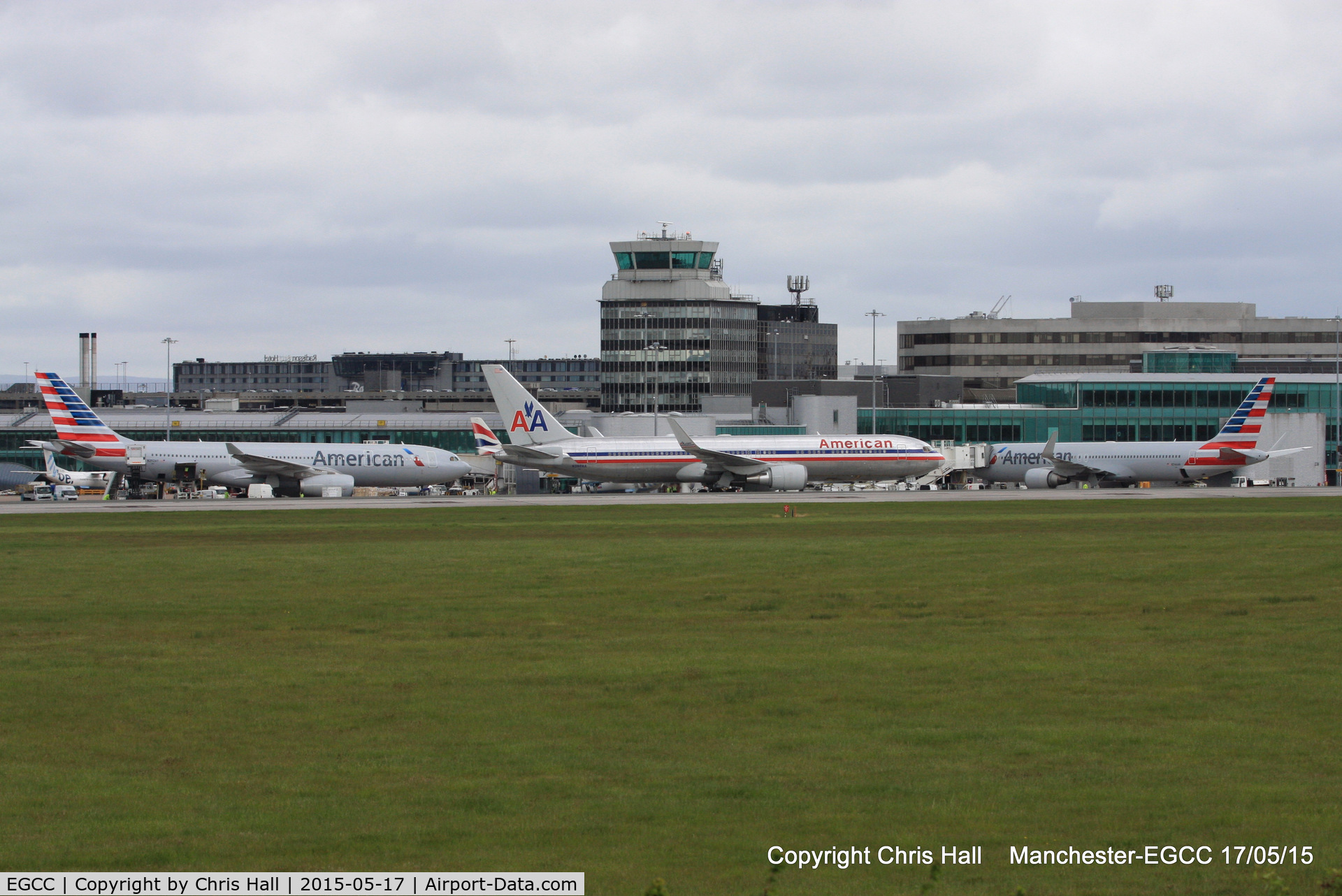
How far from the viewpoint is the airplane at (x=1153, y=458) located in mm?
104500

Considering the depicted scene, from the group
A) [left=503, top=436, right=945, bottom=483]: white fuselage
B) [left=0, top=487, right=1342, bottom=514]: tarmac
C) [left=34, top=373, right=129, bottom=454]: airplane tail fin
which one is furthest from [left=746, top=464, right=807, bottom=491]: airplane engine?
[left=34, top=373, right=129, bottom=454]: airplane tail fin

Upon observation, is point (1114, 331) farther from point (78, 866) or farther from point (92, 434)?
point (78, 866)

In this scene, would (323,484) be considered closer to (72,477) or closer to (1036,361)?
(72,477)

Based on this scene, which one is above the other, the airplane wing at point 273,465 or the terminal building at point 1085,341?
the terminal building at point 1085,341

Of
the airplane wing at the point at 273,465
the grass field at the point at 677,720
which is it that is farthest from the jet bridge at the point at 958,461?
the grass field at the point at 677,720

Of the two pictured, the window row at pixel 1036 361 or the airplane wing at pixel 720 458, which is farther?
the window row at pixel 1036 361

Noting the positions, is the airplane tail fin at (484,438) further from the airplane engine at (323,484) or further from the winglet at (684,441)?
the winglet at (684,441)

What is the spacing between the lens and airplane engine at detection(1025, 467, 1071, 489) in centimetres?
10488

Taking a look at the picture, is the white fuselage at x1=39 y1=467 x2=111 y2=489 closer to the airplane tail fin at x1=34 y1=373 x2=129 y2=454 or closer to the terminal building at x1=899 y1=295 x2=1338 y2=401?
the airplane tail fin at x1=34 y1=373 x2=129 y2=454

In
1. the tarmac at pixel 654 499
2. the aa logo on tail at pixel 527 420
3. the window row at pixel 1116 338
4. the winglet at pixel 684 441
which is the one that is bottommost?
the tarmac at pixel 654 499

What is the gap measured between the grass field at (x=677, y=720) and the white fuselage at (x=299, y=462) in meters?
64.2

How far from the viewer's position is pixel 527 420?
3848 inches

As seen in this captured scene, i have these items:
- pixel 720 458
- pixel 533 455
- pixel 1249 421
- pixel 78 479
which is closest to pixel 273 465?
pixel 533 455

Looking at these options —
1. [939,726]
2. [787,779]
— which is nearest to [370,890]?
[787,779]
